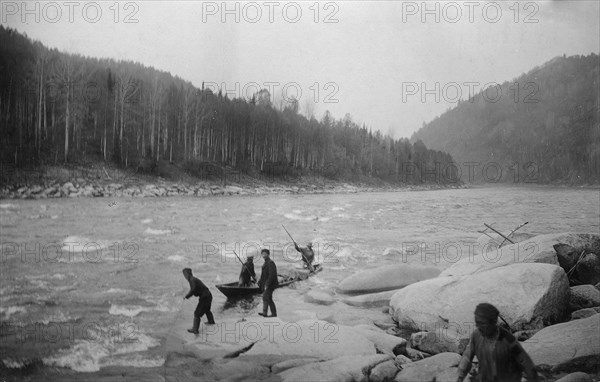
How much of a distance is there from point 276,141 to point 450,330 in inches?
2599

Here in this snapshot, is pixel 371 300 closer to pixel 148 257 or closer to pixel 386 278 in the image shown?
pixel 386 278

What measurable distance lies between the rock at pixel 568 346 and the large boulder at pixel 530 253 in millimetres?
3156

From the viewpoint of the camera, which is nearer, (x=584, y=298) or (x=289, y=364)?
(x=289, y=364)

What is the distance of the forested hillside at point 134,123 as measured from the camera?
131 ft

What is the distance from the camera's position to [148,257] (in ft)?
53.5

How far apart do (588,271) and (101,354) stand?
11.6m

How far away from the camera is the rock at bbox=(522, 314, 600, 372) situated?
5848mm

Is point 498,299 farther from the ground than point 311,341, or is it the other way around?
point 498,299

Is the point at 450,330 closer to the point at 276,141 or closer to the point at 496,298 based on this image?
the point at 496,298

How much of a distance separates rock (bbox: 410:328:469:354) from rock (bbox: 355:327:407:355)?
28 cm

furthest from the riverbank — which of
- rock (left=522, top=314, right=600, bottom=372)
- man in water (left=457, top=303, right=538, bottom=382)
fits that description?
man in water (left=457, top=303, right=538, bottom=382)

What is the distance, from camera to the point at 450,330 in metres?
7.92

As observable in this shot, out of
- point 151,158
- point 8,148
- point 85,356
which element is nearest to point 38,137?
point 8,148

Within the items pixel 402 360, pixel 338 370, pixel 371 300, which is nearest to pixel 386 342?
pixel 402 360
